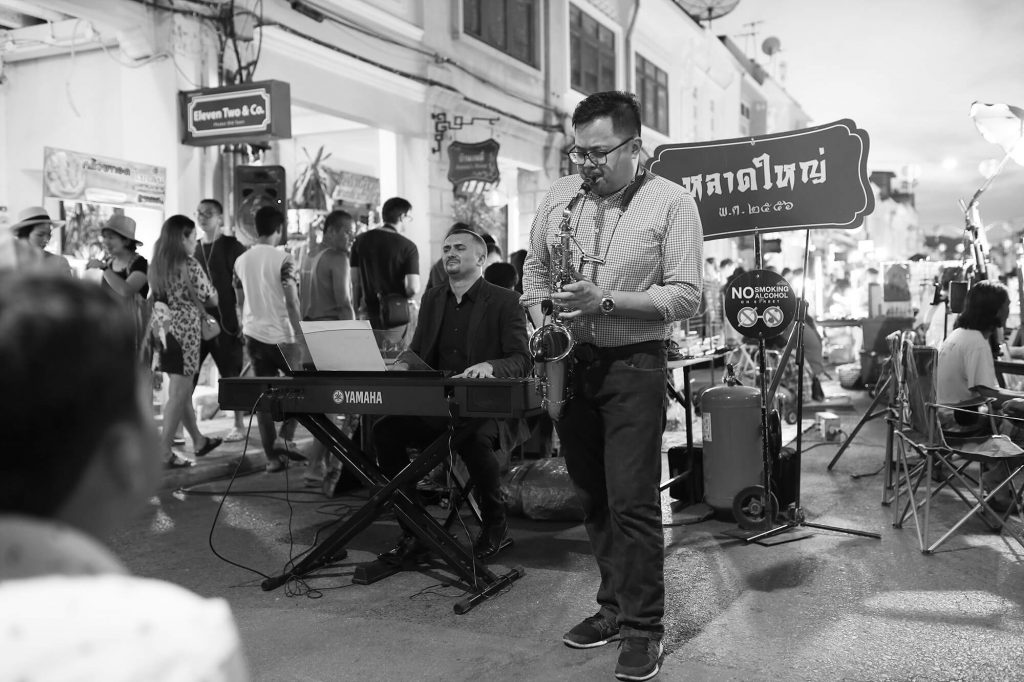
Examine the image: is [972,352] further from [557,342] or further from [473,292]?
[557,342]

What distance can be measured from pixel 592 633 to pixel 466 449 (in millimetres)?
1425

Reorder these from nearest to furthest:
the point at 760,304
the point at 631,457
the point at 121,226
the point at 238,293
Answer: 1. the point at 631,457
2. the point at 760,304
3. the point at 121,226
4. the point at 238,293

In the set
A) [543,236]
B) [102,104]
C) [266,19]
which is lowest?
[543,236]

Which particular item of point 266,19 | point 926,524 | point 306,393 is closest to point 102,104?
point 266,19

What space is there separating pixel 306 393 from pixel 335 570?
0.97 m

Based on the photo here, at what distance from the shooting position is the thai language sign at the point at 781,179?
18.0 feet

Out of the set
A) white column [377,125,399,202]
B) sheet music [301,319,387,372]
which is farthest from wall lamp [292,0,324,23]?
sheet music [301,319,387,372]

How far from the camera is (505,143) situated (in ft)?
51.9

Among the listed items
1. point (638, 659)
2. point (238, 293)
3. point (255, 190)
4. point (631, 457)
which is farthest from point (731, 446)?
point (255, 190)

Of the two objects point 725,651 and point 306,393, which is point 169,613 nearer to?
point 725,651

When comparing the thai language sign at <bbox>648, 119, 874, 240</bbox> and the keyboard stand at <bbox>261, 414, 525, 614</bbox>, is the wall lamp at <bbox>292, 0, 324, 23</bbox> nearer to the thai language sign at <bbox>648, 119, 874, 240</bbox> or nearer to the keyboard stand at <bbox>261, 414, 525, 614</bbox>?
the thai language sign at <bbox>648, 119, 874, 240</bbox>

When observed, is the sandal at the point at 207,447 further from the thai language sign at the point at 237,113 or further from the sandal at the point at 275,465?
the thai language sign at the point at 237,113

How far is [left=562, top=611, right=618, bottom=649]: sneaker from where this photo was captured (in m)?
3.56

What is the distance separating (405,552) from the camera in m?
4.69
